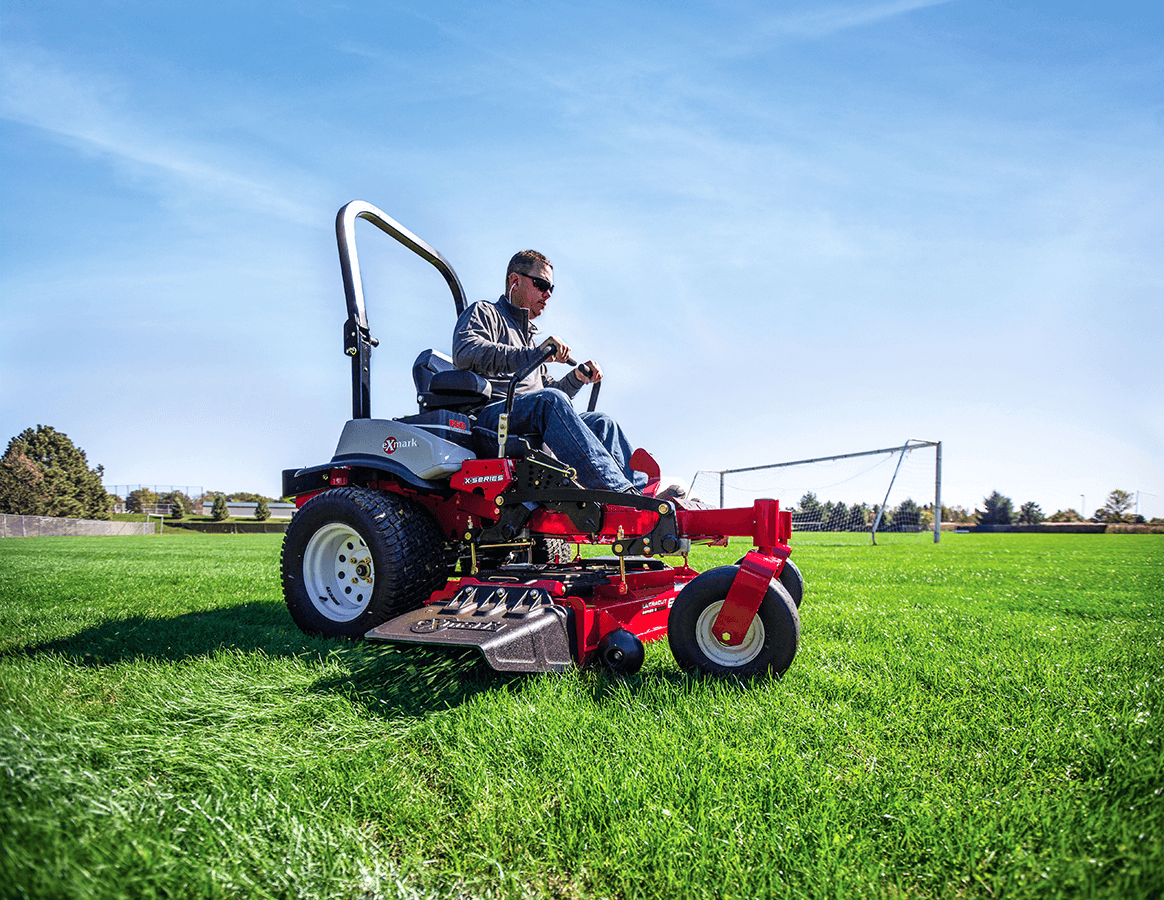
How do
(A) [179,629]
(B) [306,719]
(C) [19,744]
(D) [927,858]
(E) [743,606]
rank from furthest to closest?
(A) [179,629]
(E) [743,606]
(B) [306,719]
(C) [19,744]
(D) [927,858]

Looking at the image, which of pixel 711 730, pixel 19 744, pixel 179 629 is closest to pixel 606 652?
pixel 711 730

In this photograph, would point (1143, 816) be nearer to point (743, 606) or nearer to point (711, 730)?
point (711, 730)

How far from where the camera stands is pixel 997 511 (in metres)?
62.9

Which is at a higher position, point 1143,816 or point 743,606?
point 743,606

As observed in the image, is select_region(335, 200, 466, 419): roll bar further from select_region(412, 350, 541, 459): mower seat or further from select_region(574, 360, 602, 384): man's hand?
select_region(574, 360, 602, 384): man's hand

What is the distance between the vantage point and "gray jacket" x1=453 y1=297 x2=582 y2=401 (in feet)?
12.6

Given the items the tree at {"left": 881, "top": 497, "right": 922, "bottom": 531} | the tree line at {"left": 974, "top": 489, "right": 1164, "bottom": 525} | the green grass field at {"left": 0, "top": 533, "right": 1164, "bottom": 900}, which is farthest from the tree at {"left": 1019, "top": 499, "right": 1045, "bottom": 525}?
the green grass field at {"left": 0, "top": 533, "right": 1164, "bottom": 900}

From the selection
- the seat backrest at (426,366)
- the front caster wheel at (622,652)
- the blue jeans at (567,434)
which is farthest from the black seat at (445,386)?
the front caster wheel at (622,652)

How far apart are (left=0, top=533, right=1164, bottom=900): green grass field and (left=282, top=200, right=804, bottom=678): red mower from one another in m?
0.22

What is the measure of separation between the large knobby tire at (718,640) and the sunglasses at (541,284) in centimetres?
252

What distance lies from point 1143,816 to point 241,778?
2306mm

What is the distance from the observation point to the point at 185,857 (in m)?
1.43

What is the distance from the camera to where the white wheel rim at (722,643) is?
9.30 feet

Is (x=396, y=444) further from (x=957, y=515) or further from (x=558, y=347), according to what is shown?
(x=957, y=515)
